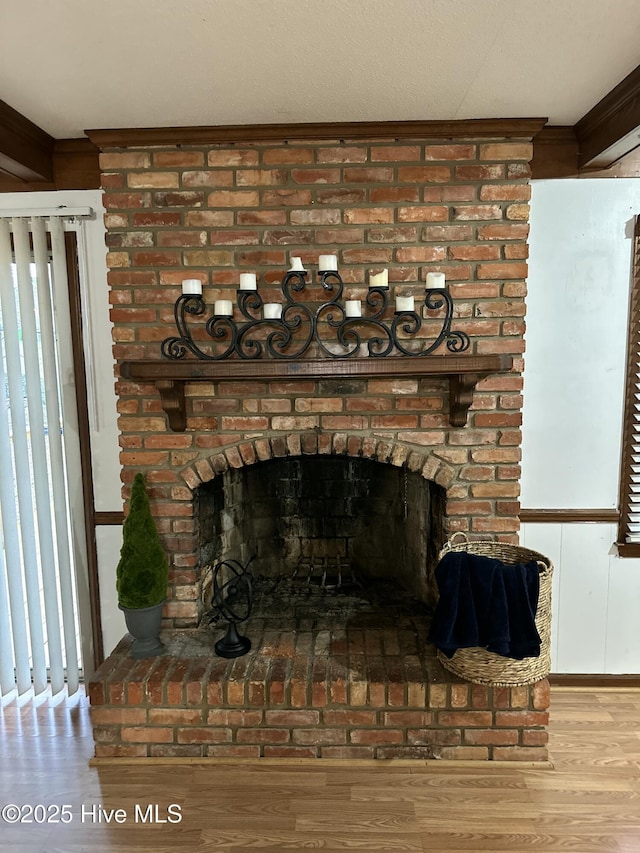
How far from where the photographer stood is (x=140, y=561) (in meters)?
2.08

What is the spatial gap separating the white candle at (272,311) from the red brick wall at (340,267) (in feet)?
0.50

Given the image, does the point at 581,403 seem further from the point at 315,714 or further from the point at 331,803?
the point at 331,803

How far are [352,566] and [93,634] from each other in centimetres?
126

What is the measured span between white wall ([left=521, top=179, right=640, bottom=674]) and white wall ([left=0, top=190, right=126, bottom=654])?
5.91 ft

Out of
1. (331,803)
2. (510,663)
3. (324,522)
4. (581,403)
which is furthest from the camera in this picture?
(324,522)

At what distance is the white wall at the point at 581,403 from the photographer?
2285 mm

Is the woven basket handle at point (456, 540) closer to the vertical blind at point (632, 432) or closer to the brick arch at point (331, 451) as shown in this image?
the brick arch at point (331, 451)

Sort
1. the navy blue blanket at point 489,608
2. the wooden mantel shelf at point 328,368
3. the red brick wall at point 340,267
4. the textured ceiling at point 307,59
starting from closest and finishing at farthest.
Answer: the textured ceiling at point 307,59 < the navy blue blanket at point 489,608 < the wooden mantel shelf at point 328,368 < the red brick wall at point 340,267

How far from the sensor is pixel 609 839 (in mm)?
1706

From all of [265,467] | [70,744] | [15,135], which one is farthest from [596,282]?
[70,744]

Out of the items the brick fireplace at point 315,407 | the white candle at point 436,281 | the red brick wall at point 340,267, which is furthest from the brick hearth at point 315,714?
the white candle at point 436,281

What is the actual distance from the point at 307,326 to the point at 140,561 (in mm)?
1104

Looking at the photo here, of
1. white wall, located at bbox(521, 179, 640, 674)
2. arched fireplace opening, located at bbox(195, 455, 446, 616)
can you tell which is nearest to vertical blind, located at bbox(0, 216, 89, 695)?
arched fireplace opening, located at bbox(195, 455, 446, 616)

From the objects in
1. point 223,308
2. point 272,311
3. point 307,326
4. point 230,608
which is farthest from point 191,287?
point 230,608
